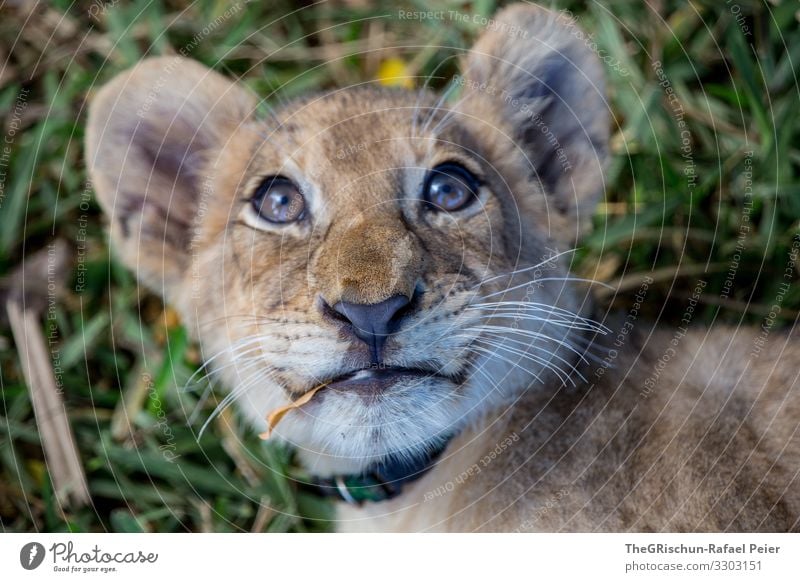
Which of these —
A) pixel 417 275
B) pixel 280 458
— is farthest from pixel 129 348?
pixel 417 275

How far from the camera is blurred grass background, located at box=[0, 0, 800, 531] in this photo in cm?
386

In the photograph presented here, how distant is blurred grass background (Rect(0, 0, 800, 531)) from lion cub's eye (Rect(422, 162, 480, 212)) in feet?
3.65

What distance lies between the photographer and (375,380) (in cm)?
259

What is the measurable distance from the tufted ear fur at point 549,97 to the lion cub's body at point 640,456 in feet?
2.23

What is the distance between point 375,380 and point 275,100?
2041 mm

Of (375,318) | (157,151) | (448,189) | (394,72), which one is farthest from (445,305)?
(394,72)

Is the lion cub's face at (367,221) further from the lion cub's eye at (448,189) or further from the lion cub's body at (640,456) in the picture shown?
the lion cub's body at (640,456)

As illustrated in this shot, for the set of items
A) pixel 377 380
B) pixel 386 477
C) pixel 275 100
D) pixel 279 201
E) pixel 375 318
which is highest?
pixel 275 100

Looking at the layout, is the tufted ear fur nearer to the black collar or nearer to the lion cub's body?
the lion cub's body

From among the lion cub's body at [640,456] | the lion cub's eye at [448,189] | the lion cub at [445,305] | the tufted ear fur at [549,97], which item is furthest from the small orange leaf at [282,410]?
the tufted ear fur at [549,97]

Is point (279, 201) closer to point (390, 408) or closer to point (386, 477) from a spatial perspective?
point (390, 408)

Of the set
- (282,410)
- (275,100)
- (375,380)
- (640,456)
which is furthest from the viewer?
(275,100)

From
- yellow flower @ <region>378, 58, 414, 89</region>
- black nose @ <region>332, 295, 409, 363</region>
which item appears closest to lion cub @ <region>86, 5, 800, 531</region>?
black nose @ <region>332, 295, 409, 363</region>

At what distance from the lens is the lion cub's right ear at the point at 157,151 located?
10.2 feet
